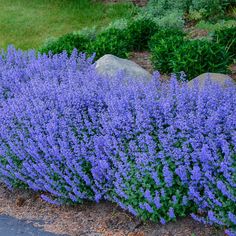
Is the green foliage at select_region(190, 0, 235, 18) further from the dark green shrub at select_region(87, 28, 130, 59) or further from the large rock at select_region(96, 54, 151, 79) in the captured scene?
the large rock at select_region(96, 54, 151, 79)

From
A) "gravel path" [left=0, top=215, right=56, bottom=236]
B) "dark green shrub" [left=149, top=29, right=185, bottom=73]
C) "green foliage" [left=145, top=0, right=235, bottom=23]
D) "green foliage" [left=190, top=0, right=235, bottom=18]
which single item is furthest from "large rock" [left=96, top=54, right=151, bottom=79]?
"green foliage" [left=190, top=0, right=235, bottom=18]

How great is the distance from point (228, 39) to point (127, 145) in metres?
3.40

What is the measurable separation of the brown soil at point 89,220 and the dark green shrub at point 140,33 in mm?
3435

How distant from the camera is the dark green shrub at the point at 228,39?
21.9 feet

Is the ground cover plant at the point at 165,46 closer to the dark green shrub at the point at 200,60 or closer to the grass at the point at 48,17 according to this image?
the dark green shrub at the point at 200,60

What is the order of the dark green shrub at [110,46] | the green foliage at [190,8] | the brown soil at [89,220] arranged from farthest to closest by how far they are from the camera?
the green foliage at [190,8], the dark green shrub at [110,46], the brown soil at [89,220]

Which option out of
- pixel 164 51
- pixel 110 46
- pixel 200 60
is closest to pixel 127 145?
pixel 200 60

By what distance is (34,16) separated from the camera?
10.9 meters

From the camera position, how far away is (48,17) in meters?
10.8

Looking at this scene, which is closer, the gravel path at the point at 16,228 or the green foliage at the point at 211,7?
the gravel path at the point at 16,228

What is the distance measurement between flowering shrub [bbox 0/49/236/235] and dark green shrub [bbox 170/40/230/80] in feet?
3.36

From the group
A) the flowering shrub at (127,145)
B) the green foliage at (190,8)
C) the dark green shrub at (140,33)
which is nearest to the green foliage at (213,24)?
the green foliage at (190,8)

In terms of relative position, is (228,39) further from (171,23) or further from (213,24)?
(213,24)

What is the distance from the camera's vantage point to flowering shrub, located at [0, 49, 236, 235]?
3.56 metres
